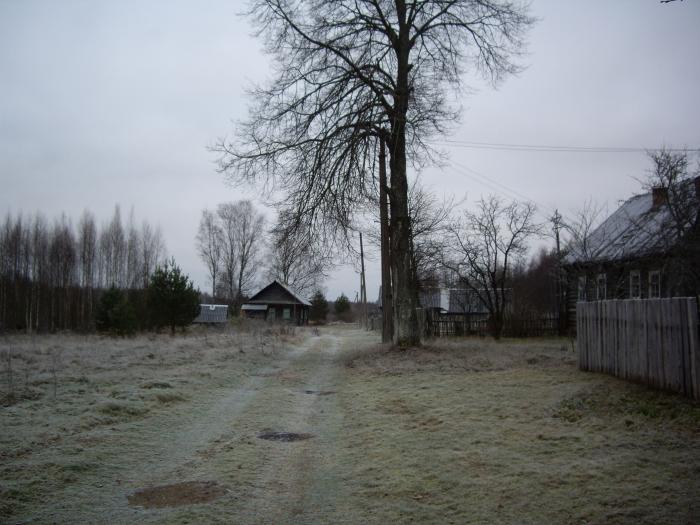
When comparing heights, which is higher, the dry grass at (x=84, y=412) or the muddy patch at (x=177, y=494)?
the dry grass at (x=84, y=412)

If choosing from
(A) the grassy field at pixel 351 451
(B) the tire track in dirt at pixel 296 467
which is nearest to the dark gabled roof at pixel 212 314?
(A) the grassy field at pixel 351 451

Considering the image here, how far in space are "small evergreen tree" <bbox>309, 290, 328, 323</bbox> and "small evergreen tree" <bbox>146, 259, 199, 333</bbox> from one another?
43081 millimetres

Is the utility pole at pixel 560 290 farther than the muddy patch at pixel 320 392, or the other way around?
the utility pole at pixel 560 290

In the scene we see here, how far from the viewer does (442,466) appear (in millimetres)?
6152

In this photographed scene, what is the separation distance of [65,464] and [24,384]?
590 centimetres

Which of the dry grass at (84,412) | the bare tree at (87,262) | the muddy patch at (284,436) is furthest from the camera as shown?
the bare tree at (87,262)

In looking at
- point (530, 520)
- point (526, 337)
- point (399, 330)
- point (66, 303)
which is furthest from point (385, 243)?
point (66, 303)

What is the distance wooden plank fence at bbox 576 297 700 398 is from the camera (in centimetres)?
816

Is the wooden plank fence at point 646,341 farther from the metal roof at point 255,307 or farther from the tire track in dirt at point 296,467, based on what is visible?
the metal roof at point 255,307

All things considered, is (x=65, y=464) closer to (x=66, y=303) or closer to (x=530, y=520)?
(x=530, y=520)

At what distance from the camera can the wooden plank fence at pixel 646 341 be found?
26.8ft

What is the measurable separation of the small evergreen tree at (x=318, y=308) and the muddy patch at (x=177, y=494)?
73.3m

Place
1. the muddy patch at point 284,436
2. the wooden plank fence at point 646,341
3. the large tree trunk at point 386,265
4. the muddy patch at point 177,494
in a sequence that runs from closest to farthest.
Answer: the muddy patch at point 177,494
the muddy patch at point 284,436
the wooden plank fence at point 646,341
the large tree trunk at point 386,265

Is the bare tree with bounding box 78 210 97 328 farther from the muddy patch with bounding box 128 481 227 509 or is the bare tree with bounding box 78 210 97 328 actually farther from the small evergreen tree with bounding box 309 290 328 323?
the muddy patch with bounding box 128 481 227 509
